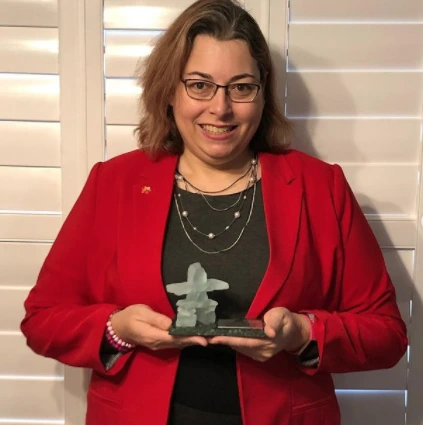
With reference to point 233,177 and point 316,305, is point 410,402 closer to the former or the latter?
point 316,305

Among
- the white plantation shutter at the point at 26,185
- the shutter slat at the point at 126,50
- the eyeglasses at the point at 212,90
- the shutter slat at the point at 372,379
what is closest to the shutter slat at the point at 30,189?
the white plantation shutter at the point at 26,185

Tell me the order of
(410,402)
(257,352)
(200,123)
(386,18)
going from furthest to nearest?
1. (410,402)
2. (386,18)
3. (200,123)
4. (257,352)

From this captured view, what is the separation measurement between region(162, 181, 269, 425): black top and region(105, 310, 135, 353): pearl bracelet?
117 mm

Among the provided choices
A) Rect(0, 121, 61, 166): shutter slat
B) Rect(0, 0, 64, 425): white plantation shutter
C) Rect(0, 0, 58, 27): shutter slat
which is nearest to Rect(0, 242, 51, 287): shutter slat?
Rect(0, 0, 64, 425): white plantation shutter

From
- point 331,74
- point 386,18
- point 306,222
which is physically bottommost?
point 306,222

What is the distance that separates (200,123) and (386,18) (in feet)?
2.12

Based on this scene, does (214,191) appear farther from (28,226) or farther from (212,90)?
(28,226)

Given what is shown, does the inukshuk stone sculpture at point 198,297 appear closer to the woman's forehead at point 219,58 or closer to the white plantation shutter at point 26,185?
the woman's forehead at point 219,58

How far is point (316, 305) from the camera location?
→ 1.25 meters

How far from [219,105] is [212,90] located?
1.7 inches

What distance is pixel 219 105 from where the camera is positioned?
3.85 ft

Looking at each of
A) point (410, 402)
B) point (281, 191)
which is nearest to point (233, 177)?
point (281, 191)

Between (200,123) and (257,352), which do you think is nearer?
(257,352)

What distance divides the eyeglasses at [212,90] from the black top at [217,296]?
0.90 ft
